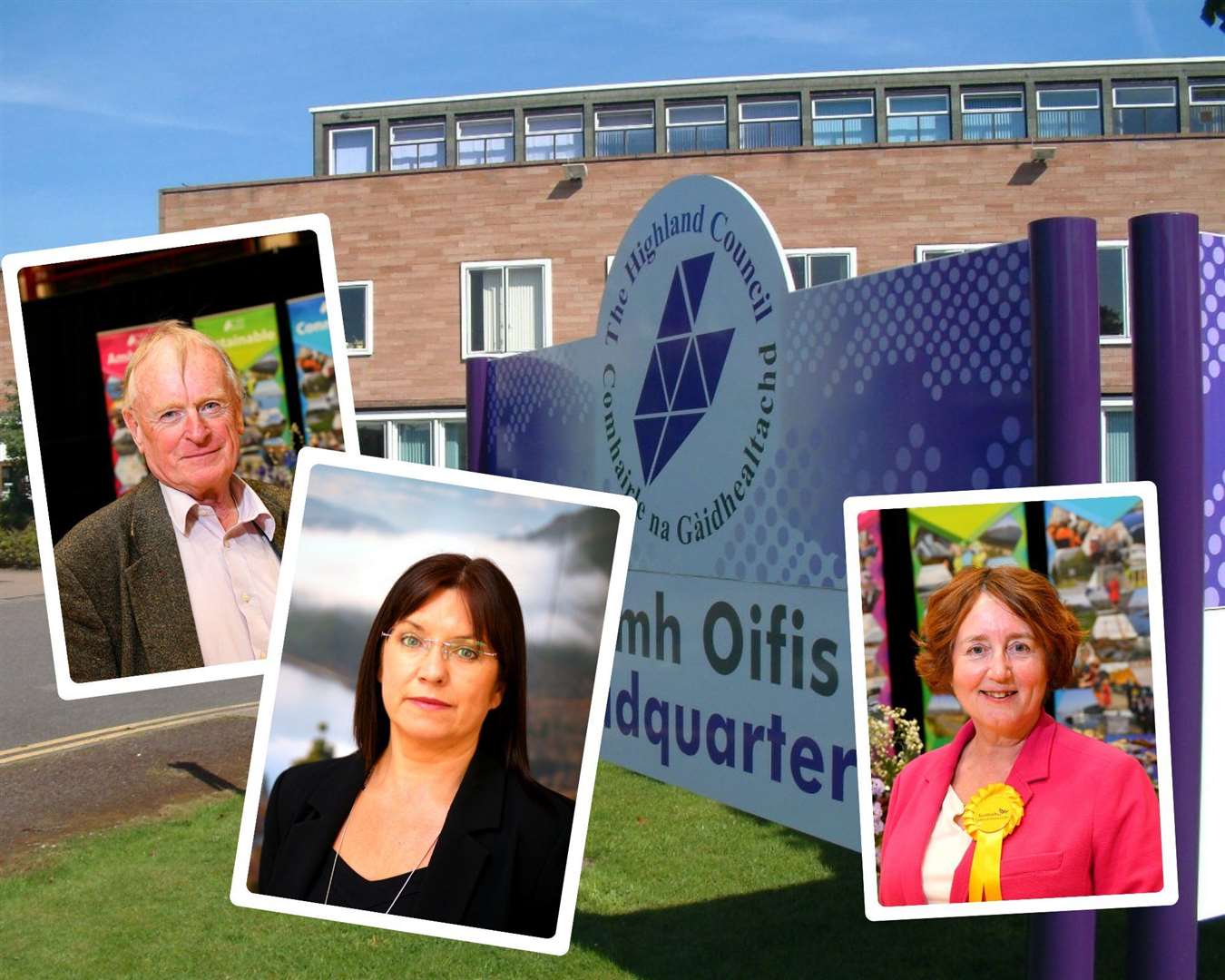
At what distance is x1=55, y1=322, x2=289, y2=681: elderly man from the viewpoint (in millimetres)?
983

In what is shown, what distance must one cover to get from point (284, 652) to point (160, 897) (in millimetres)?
4827

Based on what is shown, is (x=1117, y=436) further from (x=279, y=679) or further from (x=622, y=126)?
(x=279, y=679)

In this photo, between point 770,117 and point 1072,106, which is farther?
point 770,117

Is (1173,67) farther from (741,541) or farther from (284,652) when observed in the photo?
(284,652)

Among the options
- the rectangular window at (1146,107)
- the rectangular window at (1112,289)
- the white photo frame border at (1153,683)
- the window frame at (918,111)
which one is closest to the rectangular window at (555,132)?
the window frame at (918,111)

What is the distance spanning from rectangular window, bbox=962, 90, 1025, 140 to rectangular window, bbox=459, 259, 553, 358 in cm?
1087

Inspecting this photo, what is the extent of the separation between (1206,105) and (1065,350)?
1021 inches

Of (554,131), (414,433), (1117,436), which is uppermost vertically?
(554,131)

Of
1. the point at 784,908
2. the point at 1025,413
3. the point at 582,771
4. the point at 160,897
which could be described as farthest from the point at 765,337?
the point at 160,897

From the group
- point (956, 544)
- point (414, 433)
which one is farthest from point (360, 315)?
point (956, 544)

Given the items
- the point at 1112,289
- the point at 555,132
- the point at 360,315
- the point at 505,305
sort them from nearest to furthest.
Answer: the point at 1112,289 < the point at 505,305 < the point at 360,315 < the point at 555,132

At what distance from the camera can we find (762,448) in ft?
10.5

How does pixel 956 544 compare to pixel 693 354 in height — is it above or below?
below

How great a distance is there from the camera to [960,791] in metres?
1.46
